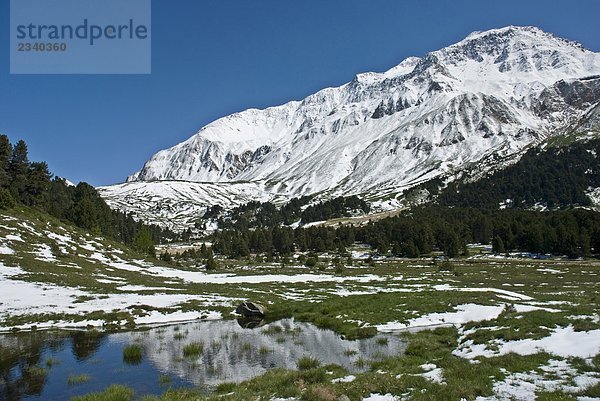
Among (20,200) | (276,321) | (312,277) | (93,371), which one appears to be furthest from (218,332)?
(20,200)

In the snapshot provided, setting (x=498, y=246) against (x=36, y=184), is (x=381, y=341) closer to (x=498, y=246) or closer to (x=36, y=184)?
(x=36, y=184)

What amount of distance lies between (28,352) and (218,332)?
1238cm

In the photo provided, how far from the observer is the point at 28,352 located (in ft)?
82.6

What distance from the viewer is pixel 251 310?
39.8 meters

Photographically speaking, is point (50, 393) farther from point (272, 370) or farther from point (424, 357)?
point (424, 357)

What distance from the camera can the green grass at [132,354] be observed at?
23.8 m

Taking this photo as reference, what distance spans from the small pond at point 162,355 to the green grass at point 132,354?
0.09 metres

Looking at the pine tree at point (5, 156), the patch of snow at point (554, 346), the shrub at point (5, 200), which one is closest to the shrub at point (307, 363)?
the patch of snow at point (554, 346)

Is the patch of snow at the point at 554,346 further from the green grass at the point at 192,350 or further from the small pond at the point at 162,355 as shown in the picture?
the green grass at the point at 192,350

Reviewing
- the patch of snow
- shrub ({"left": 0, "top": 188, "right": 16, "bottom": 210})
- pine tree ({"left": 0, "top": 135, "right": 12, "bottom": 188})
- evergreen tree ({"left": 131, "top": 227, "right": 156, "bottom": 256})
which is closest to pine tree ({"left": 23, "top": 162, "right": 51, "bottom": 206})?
pine tree ({"left": 0, "top": 135, "right": 12, "bottom": 188})

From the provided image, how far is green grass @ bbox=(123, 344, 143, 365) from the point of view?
23.8m

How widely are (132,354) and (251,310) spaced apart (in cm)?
1611

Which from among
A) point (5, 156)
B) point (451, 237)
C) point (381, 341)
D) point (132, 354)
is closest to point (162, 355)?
point (132, 354)

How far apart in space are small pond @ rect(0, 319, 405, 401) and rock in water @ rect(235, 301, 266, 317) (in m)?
5.32
